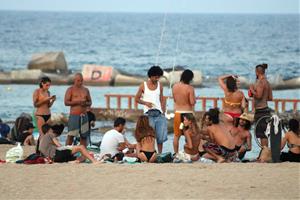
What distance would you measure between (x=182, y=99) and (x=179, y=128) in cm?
42

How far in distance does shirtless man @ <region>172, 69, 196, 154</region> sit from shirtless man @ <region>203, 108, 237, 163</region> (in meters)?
0.48

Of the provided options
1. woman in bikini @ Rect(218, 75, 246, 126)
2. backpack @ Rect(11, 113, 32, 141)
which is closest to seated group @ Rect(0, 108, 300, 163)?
woman in bikini @ Rect(218, 75, 246, 126)

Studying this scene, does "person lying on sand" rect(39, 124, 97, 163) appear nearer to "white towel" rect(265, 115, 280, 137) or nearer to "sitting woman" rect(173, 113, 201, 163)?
"sitting woman" rect(173, 113, 201, 163)

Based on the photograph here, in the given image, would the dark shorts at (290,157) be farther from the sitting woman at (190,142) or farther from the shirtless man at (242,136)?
the sitting woman at (190,142)

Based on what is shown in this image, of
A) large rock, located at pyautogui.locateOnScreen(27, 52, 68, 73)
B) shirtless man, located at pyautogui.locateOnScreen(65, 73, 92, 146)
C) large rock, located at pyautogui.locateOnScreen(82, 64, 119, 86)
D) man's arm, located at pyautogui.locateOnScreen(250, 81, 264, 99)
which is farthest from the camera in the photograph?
large rock, located at pyautogui.locateOnScreen(27, 52, 68, 73)

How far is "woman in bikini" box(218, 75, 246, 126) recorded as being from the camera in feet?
51.6

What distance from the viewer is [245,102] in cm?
1580

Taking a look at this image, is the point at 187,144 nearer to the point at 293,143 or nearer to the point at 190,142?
the point at 190,142

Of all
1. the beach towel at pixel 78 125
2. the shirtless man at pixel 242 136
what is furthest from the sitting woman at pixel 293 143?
the beach towel at pixel 78 125

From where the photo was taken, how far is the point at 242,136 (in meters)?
15.7

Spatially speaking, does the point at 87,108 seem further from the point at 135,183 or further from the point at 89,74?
the point at 89,74

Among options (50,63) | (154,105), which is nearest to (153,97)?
(154,105)

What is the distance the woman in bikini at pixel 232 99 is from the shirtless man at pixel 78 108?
7.07 feet

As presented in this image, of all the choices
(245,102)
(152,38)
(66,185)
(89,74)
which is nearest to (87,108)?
(245,102)
